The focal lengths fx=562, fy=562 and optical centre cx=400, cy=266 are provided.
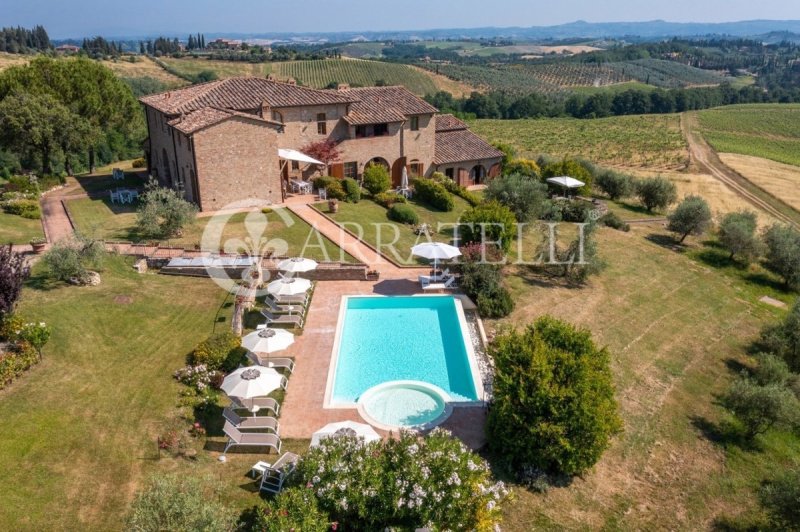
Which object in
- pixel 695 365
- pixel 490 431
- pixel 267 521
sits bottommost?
pixel 695 365

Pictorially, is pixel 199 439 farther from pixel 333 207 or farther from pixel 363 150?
pixel 363 150

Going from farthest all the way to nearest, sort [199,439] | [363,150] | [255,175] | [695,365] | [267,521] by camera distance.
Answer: [363,150], [255,175], [695,365], [199,439], [267,521]

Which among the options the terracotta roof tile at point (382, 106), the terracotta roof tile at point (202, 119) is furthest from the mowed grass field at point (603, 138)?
the terracotta roof tile at point (202, 119)

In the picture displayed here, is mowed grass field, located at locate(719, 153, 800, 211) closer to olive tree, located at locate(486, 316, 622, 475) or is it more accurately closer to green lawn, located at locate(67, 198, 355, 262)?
green lawn, located at locate(67, 198, 355, 262)

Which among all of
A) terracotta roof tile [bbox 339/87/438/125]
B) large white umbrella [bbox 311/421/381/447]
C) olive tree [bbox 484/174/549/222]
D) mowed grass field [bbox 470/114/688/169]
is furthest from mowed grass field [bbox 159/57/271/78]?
large white umbrella [bbox 311/421/381/447]

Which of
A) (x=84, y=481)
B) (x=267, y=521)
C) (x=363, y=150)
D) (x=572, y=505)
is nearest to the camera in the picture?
(x=267, y=521)

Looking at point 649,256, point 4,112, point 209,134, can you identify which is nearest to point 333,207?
point 209,134

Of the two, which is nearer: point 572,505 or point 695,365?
point 572,505
